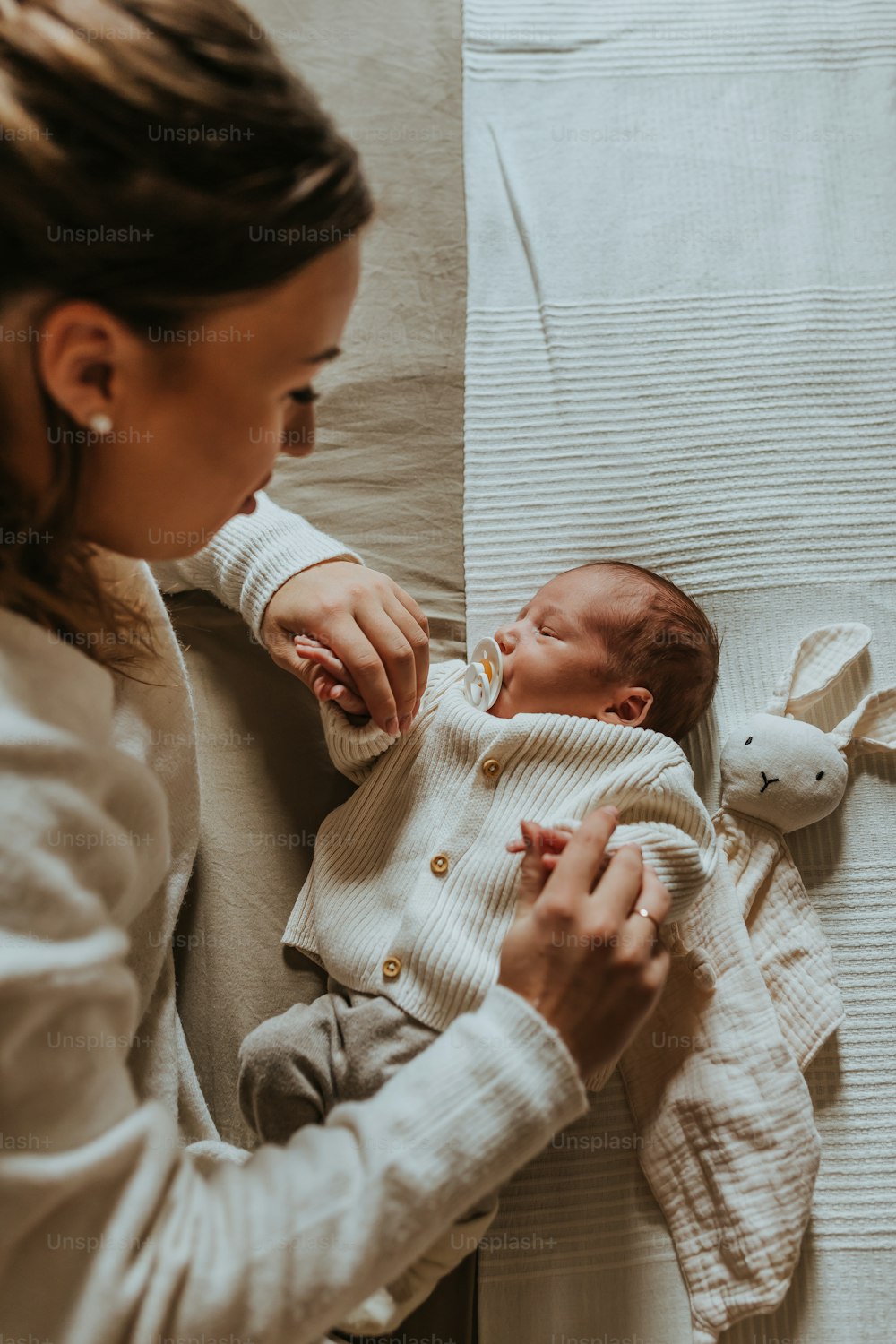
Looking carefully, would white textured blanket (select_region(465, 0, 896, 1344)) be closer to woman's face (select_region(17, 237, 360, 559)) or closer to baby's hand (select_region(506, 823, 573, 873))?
baby's hand (select_region(506, 823, 573, 873))

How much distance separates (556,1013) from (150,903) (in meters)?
0.42

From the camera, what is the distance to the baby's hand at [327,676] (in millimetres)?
1120

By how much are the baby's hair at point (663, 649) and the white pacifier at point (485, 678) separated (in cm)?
12

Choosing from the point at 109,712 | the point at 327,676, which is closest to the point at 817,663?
the point at 327,676

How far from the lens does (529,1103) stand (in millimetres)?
735

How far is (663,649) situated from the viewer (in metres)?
1.22

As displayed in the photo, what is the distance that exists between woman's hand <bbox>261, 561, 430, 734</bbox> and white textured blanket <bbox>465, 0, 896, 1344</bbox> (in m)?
0.20

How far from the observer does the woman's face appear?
0.67 m

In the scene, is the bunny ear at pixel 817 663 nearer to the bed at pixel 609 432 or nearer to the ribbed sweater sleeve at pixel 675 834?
the bed at pixel 609 432

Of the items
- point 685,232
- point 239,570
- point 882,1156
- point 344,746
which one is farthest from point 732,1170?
point 685,232

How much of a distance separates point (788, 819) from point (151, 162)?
2.93 ft

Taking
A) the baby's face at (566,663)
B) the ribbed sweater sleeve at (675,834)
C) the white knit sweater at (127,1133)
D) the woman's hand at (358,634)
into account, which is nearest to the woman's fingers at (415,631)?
the woman's hand at (358,634)

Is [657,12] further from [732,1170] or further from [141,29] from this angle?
[732,1170]

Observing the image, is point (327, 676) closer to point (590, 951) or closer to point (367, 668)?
point (367, 668)
